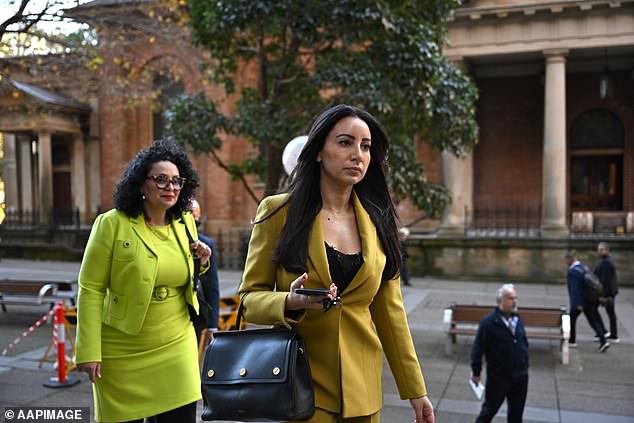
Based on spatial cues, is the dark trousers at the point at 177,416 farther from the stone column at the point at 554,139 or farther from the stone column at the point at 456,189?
the stone column at the point at 554,139

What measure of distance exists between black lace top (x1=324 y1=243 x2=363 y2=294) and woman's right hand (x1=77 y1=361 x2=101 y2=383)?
63.6 inches

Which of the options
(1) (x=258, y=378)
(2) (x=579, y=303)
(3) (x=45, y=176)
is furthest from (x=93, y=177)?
(1) (x=258, y=378)

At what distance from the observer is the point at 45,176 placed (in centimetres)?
2555

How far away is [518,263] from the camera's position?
57.3 feet

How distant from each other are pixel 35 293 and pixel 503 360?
8.61 meters

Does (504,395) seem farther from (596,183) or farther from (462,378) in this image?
(596,183)

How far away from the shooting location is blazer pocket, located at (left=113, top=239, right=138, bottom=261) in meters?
3.23

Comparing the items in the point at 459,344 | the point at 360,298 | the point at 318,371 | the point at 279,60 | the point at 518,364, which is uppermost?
the point at 279,60

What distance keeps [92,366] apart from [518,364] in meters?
3.82

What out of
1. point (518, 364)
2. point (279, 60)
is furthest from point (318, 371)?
point (279, 60)

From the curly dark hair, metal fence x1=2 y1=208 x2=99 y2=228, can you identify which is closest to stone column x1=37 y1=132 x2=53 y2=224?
metal fence x1=2 y1=208 x2=99 y2=228

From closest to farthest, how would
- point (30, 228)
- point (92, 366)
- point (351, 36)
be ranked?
point (92, 366) < point (351, 36) < point (30, 228)

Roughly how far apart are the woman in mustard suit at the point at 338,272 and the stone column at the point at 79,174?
2707 centimetres

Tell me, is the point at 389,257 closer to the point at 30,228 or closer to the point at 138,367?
the point at 138,367
